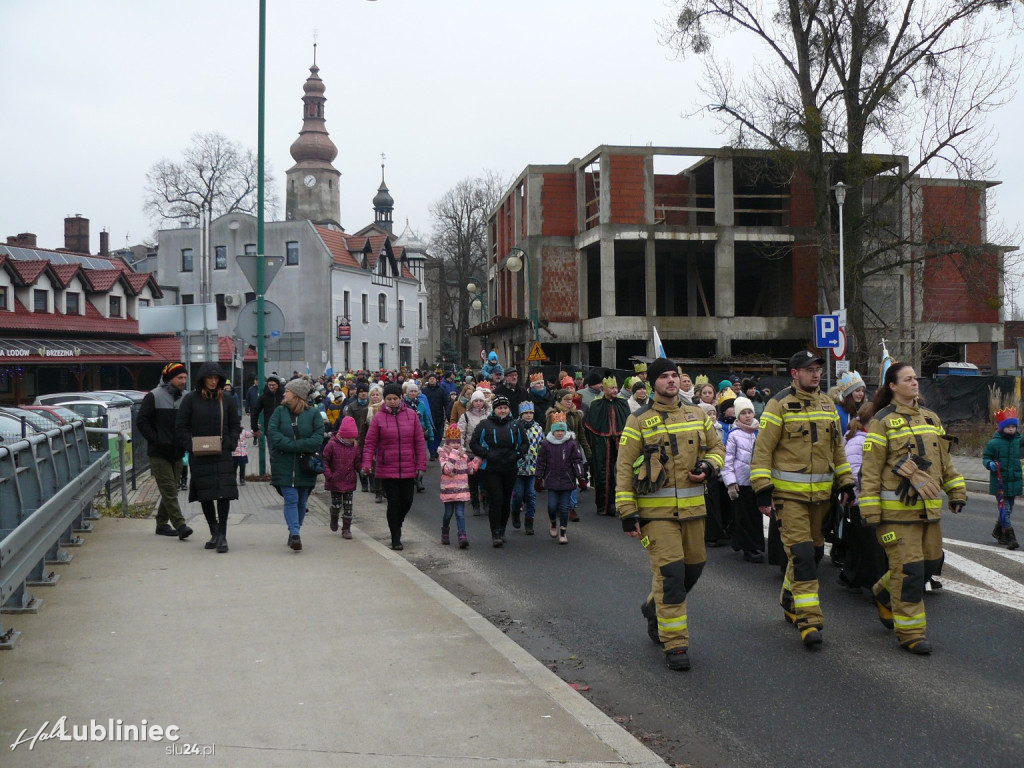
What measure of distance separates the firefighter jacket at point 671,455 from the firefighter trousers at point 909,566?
4.09 feet

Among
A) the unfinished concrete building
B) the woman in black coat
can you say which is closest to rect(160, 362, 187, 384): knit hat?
the woman in black coat

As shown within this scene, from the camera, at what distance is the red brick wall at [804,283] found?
40.2m

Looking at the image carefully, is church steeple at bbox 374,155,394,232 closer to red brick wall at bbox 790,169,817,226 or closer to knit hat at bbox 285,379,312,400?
red brick wall at bbox 790,169,817,226

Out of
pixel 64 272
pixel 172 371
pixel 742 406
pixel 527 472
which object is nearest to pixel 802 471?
pixel 742 406

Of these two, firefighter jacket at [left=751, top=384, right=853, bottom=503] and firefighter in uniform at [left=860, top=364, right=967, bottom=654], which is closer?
firefighter in uniform at [left=860, top=364, right=967, bottom=654]

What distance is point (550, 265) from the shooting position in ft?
136

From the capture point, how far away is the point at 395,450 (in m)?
10.9

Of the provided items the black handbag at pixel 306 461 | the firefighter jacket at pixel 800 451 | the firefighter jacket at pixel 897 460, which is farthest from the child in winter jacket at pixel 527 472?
the firefighter jacket at pixel 897 460

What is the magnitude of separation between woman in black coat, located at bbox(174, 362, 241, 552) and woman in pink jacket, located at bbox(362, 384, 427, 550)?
1529mm

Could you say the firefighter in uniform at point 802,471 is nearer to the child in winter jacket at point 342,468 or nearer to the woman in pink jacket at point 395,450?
the woman in pink jacket at point 395,450

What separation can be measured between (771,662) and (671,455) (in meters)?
1.45

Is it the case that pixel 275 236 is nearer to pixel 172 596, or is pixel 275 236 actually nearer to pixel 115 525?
pixel 115 525

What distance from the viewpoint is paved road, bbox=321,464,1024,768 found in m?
4.90

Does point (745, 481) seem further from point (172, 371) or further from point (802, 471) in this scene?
point (172, 371)
